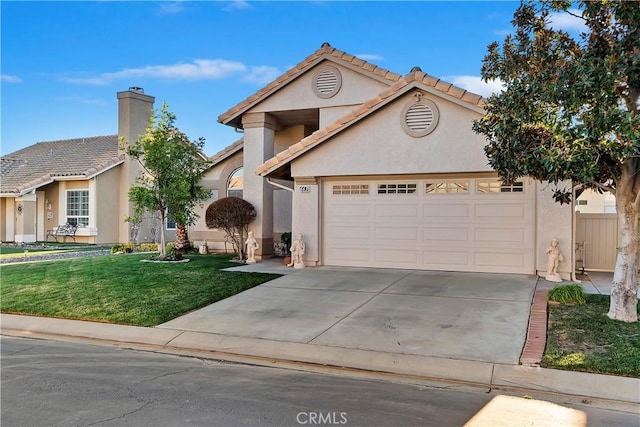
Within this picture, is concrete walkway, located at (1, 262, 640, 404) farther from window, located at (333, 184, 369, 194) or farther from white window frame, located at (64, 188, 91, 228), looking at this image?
white window frame, located at (64, 188, 91, 228)

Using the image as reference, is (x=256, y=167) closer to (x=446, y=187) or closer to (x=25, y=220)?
(x=446, y=187)

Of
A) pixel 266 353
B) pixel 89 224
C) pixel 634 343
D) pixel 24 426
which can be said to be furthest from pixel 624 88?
pixel 89 224

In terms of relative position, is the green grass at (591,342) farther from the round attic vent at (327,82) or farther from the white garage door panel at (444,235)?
the round attic vent at (327,82)

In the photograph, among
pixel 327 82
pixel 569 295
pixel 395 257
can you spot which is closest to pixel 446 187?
pixel 395 257

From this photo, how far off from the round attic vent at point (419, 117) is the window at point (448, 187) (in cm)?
143

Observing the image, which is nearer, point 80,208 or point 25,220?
point 80,208

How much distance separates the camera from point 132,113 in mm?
24844

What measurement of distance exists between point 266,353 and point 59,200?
22225 millimetres

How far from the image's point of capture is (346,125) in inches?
516

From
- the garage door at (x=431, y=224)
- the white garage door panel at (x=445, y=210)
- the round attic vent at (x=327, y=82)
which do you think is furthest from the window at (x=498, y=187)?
the round attic vent at (x=327, y=82)

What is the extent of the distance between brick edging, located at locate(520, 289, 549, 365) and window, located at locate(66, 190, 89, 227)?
21783 millimetres

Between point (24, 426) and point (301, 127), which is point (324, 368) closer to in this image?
point (24, 426)

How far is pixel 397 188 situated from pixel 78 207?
18.2m

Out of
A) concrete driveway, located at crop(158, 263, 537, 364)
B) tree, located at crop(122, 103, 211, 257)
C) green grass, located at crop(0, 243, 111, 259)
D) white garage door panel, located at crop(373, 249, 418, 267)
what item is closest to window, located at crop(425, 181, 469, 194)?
white garage door panel, located at crop(373, 249, 418, 267)
